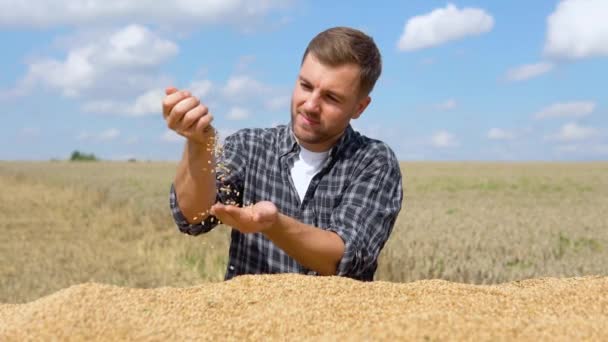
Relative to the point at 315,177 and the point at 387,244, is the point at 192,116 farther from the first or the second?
the point at 387,244

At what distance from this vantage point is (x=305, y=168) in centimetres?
277

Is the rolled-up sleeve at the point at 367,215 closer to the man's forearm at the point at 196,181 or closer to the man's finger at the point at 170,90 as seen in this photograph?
the man's forearm at the point at 196,181

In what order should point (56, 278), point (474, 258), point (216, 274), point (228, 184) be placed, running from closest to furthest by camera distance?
point (228, 184) → point (474, 258) → point (216, 274) → point (56, 278)

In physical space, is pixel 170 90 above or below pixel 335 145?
above

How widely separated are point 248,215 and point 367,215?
0.67 m

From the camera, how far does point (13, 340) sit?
1.68 metres

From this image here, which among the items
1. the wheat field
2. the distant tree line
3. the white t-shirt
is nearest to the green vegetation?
the wheat field

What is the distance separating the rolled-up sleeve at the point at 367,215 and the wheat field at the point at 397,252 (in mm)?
384

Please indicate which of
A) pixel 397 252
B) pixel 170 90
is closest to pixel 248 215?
pixel 170 90

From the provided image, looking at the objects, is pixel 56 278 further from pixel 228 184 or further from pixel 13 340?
pixel 13 340

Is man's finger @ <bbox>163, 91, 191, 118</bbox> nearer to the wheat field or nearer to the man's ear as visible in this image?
the wheat field

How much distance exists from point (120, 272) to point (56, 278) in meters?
0.75

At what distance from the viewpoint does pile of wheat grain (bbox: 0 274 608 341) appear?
64.8 inches

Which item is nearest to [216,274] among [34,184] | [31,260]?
[31,260]
